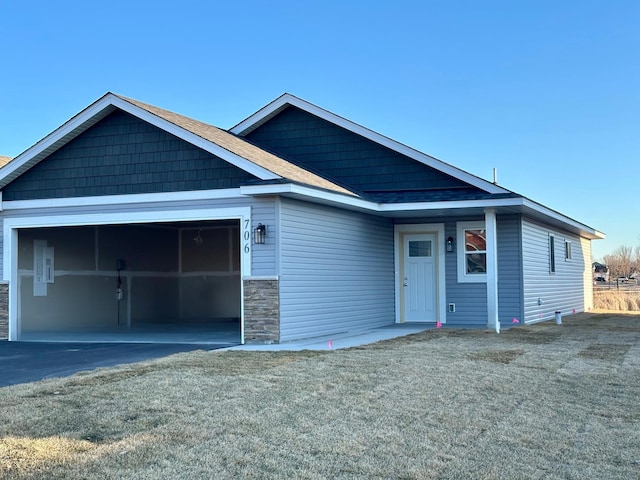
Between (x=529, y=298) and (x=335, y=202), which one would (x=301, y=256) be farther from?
(x=529, y=298)

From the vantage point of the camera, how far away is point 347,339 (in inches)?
561

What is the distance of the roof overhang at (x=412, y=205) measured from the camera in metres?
13.1

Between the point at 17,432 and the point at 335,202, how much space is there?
903cm

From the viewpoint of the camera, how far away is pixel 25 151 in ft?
48.2

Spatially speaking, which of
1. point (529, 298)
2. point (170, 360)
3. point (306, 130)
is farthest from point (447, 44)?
point (170, 360)

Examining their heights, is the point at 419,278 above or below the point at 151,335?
above

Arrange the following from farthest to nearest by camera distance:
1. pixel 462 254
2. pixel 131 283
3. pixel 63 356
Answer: pixel 131 283
pixel 462 254
pixel 63 356

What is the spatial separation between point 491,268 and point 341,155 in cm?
457

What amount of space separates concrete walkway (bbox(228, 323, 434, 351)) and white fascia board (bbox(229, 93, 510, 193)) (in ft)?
11.3

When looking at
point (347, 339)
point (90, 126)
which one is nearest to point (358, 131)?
point (347, 339)

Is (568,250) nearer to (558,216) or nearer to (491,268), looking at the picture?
(558,216)

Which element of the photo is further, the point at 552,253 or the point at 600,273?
the point at 600,273

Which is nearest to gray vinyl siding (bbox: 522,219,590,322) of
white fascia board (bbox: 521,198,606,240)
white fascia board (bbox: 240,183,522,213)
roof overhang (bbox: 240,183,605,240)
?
white fascia board (bbox: 521,198,606,240)

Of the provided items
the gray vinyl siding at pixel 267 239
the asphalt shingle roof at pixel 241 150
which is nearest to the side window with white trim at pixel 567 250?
the asphalt shingle roof at pixel 241 150
